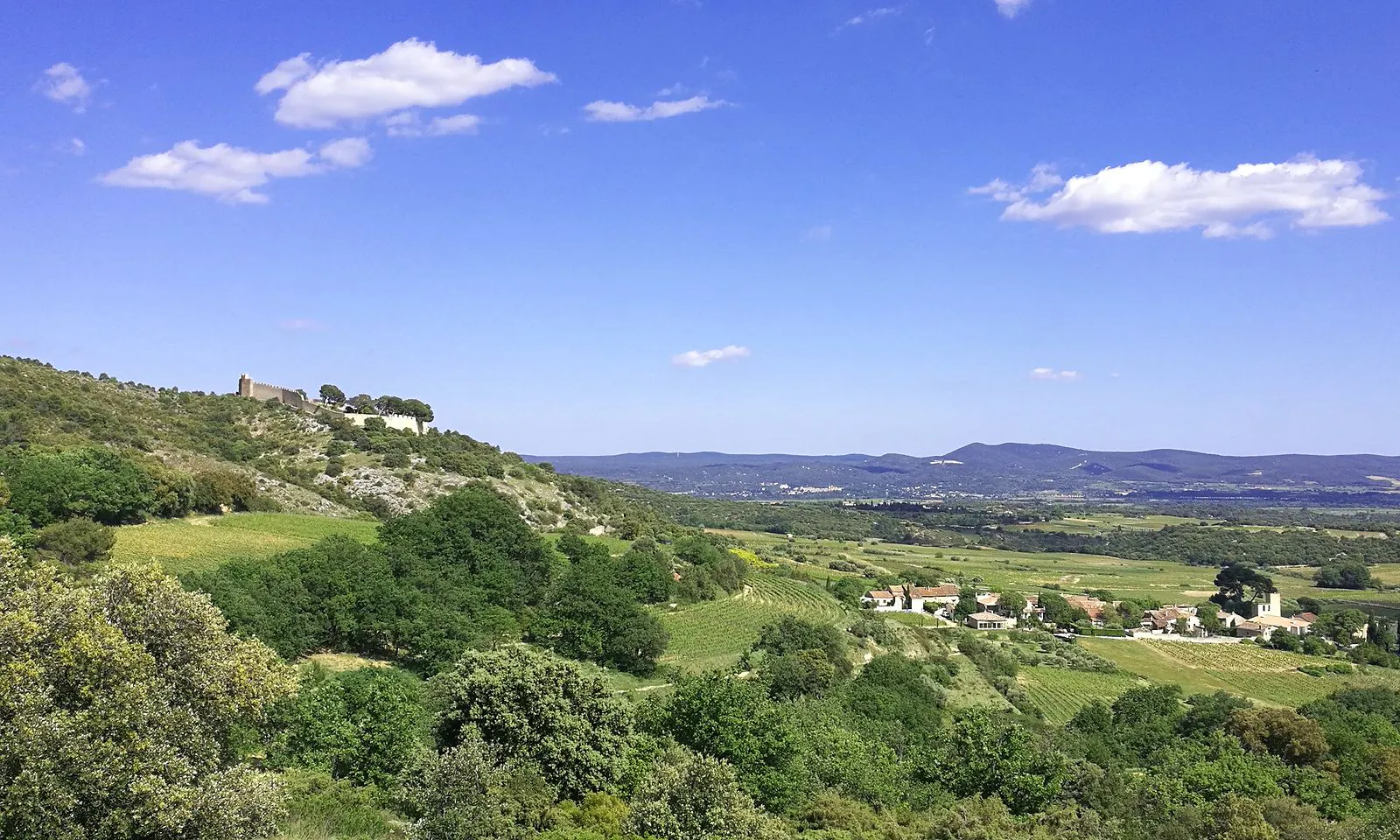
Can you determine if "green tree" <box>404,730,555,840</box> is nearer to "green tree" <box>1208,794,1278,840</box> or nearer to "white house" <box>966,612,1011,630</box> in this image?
"green tree" <box>1208,794,1278,840</box>

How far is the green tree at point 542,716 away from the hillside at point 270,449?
34699 millimetres

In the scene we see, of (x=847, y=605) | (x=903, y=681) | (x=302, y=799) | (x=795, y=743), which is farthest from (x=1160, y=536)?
(x=302, y=799)

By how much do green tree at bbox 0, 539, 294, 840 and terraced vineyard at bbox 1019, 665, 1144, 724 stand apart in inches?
1791

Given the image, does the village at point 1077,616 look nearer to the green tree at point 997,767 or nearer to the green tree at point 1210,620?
the green tree at point 1210,620

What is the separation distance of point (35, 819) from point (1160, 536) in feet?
663

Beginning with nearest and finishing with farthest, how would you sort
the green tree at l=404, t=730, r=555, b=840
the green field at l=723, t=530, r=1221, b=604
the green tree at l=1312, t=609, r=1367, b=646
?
1. the green tree at l=404, t=730, r=555, b=840
2. the green tree at l=1312, t=609, r=1367, b=646
3. the green field at l=723, t=530, r=1221, b=604

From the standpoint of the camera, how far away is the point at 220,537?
4809 cm

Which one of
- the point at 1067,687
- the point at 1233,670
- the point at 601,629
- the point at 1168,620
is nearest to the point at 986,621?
the point at 1233,670

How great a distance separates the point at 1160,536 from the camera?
187 metres

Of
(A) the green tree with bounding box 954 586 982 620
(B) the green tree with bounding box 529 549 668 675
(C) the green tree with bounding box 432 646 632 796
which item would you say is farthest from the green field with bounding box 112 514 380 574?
(A) the green tree with bounding box 954 586 982 620

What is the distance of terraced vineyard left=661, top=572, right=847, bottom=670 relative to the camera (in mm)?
47531

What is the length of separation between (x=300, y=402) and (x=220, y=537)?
5871cm

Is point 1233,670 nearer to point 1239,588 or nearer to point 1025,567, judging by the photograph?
point 1239,588

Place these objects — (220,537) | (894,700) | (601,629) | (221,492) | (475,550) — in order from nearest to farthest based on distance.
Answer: (894,700) < (601,629) < (220,537) < (475,550) < (221,492)
